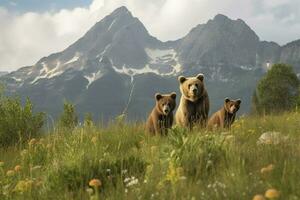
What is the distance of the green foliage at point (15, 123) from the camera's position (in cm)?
1499

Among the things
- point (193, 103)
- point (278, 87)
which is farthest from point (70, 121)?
point (278, 87)

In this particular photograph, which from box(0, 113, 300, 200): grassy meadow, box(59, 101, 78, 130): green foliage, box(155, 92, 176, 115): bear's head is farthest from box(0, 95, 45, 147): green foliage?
box(0, 113, 300, 200): grassy meadow

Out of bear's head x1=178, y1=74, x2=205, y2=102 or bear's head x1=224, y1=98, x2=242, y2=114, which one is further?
bear's head x1=224, y1=98, x2=242, y2=114

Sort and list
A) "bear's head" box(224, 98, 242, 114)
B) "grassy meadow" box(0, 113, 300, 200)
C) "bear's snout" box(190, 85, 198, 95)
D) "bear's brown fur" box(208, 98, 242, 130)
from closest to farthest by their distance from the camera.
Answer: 1. "grassy meadow" box(0, 113, 300, 200)
2. "bear's snout" box(190, 85, 198, 95)
3. "bear's brown fur" box(208, 98, 242, 130)
4. "bear's head" box(224, 98, 242, 114)

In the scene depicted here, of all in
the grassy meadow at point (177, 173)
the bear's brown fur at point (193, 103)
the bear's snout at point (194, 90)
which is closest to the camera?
the grassy meadow at point (177, 173)

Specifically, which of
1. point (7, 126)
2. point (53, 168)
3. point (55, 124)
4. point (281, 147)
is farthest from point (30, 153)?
point (7, 126)

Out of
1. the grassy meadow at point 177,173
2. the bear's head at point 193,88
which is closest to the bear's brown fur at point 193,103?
the bear's head at point 193,88

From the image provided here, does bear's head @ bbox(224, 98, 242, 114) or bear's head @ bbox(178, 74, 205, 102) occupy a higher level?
bear's head @ bbox(178, 74, 205, 102)

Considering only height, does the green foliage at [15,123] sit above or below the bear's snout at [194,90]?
below

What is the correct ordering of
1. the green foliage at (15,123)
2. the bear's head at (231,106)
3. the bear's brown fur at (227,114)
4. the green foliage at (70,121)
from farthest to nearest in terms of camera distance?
1. the bear's head at (231,106)
2. the bear's brown fur at (227,114)
3. the green foliage at (15,123)
4. the green foliage at (70,121)

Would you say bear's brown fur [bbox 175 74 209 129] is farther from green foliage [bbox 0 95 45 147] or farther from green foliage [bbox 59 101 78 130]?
green foliage [bbox 0 95 45 147]

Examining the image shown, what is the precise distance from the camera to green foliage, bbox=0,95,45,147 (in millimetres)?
14992

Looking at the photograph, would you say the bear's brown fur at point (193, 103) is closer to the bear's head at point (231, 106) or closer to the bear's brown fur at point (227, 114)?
the bear's brown fur at point (227, 114)

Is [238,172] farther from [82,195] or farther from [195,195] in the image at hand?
[82,195]
